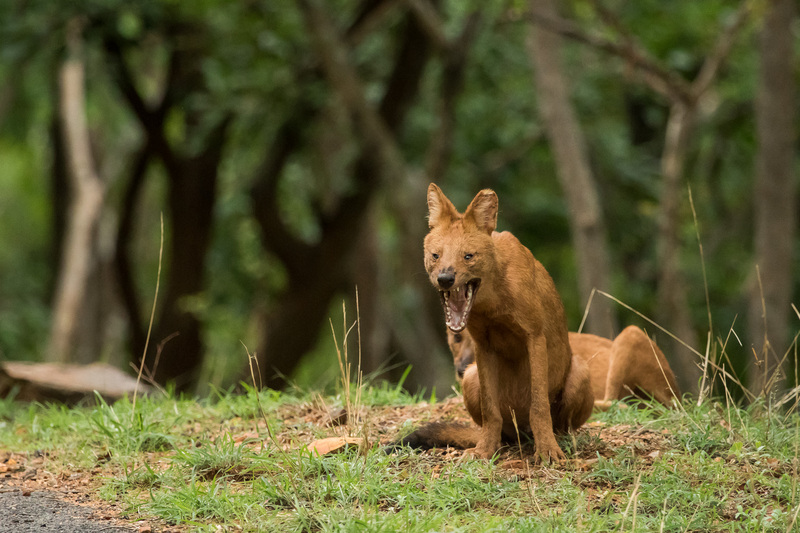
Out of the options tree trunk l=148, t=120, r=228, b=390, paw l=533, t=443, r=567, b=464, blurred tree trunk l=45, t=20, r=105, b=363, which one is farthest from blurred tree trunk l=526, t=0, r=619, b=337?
paw l=533, t=443, r=567, b=464

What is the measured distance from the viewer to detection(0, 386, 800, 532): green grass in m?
4.07

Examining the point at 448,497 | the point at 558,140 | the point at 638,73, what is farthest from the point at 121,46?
the point at 448,497

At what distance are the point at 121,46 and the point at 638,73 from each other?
687 centimetres

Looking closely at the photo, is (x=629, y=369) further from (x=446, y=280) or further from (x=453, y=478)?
(x=446, y=280)

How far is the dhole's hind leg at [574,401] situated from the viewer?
4.93 metres

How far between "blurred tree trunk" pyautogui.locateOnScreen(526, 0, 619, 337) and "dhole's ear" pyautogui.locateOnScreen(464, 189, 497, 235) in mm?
7085

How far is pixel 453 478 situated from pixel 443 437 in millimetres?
544

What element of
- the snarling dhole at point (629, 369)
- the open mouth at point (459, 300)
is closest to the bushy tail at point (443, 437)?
the open mouth at point (459, 300)

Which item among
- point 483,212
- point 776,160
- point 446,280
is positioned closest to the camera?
point 446,280

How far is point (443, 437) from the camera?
5004mm

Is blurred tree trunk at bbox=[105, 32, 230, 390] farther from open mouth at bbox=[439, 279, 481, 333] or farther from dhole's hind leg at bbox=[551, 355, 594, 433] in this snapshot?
open mouth at bbox=[439, 279, 481, 333]

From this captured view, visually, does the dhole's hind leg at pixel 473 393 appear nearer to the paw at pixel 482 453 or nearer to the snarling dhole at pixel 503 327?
the snarling dhole at pixel 503 327

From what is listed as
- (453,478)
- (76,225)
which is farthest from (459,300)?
(76,225)

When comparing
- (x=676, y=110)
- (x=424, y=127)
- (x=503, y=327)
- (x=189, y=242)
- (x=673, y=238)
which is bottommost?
(x=189, y=242)
